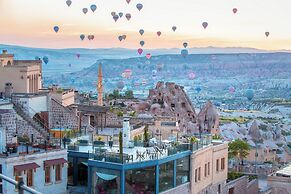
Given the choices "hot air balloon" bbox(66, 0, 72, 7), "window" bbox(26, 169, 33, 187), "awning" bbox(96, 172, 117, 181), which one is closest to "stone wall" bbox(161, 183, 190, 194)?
"awning" bbox(96, 172, 117, 181)

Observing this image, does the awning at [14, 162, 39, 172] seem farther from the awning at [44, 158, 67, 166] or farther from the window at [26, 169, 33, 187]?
the awning at [44, 158, 67, 166]

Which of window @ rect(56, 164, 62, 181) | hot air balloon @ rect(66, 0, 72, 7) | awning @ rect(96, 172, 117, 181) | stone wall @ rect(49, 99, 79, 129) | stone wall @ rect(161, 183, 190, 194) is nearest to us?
awning @ rect(96, 172, 117, 181)

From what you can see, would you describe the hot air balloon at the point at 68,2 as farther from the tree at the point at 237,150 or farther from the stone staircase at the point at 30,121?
the stone staircase at the point at 30,121

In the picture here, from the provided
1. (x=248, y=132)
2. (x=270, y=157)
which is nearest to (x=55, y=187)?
(x=270, y=157)

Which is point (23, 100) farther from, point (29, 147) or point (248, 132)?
point (248, 132)

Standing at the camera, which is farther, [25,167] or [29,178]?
[29,178]

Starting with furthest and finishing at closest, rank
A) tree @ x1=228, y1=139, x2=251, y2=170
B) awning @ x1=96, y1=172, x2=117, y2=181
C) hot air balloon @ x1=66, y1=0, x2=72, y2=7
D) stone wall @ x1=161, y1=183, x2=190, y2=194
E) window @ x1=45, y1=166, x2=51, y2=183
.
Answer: hot air balloon @ x1=66, y1=0, x2=72, y2=7 → tree @ x1=228, y1=139, x2=251, y2=170 → stone wall @ x1=161, y1=183, x2=190, y2=194 → window @ x1=45, y1=166, x2=51, y2=183 → awning @ x1=96, y1=172, x2=117, y2=181

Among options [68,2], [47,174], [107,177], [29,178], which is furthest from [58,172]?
[68,2]

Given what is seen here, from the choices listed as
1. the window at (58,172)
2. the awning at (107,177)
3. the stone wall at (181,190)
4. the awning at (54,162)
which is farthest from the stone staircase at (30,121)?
the stone wall at (181,190)

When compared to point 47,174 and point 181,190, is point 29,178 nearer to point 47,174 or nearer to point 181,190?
point 47,174
